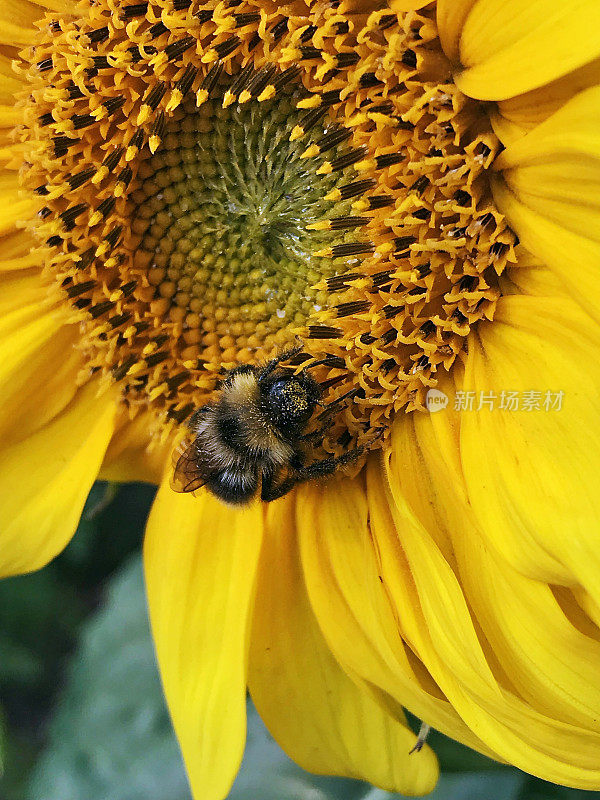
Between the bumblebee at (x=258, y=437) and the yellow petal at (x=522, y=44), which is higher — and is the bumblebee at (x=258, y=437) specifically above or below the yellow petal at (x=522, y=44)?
below

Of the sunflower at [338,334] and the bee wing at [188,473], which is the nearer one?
the sunflower at [338,334]

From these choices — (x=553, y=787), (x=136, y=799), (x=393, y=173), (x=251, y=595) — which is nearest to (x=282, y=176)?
(x=393, y=173)

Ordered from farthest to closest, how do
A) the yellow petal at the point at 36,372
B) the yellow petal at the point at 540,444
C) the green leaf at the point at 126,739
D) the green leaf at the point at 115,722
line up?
the green leaf at the point at 115,722 → the green leaf at the point at 126,739 → the yellow petal at the point at 36,372 → the yellow petal at the point at 540,444

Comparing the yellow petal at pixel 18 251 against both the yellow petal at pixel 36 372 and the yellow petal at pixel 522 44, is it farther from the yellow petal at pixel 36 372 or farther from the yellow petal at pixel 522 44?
the yellow petal at pixel 522 44

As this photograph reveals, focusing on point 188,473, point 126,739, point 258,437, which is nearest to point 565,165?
point 258,437

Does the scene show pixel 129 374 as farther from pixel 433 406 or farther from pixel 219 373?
pixel 433 406

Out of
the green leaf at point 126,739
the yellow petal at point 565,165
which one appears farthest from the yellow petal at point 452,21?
the green leaf at point 126,739
